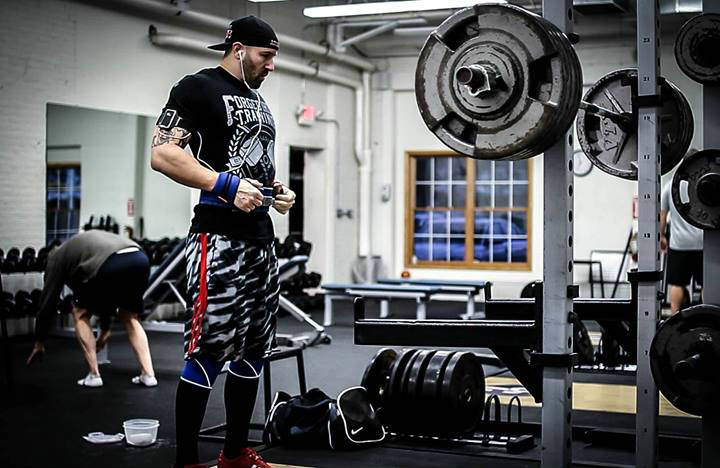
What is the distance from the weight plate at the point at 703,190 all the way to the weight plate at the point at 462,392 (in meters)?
0.94

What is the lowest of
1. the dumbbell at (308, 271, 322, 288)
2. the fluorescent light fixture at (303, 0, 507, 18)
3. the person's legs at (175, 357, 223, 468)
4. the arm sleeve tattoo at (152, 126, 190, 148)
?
the person's legs at (175, 357, 223, 468)

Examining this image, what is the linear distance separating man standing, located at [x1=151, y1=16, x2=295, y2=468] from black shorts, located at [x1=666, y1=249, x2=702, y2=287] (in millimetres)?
3709

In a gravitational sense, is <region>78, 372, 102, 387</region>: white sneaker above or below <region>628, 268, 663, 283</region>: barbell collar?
below

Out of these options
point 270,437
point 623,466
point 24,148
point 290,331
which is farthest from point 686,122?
point 24,148

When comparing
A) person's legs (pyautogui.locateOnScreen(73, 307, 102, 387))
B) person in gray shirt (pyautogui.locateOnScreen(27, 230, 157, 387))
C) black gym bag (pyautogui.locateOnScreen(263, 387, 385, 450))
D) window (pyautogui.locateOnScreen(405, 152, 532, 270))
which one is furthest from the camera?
window (pyautogui.locateOnScreen(405, 152, 532, 270))

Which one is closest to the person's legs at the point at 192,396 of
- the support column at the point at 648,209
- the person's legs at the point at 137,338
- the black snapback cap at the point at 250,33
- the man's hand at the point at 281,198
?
the man's hand at the point at 281,198

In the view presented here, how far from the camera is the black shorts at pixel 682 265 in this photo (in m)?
5.80

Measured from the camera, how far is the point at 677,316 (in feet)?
8.84

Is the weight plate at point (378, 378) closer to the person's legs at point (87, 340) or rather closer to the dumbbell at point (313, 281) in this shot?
the person's legs at point (87, 340)

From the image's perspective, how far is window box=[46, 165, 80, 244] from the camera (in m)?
7.12

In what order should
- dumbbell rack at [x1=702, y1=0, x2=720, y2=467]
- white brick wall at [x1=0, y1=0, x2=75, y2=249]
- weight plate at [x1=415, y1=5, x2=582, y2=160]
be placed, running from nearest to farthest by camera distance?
weight plate at [x1=415, y1=5, x2=582, y2=160] → dumbbell rack at [x1=702, y1=0, x2=720, y2=467] → white brick wall at [x1=0, y1=0, x2=75, y2=249]

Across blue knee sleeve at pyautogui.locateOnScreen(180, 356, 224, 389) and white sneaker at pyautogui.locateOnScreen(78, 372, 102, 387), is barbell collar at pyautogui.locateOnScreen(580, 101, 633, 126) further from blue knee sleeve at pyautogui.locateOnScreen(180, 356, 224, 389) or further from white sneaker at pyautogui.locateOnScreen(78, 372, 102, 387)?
white sneaker at pyautogui.locateOnScreen(78, 372, 102, 387)

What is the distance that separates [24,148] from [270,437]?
165 inches

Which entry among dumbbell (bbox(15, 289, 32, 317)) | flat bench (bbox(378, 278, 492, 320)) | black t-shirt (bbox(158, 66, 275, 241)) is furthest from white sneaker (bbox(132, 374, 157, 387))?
flat bench (bbox(378, 278, 492, 320))
